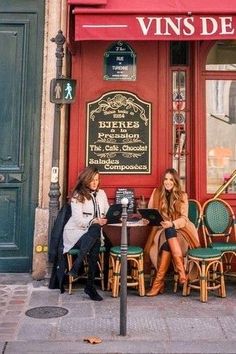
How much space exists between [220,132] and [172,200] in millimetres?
1464

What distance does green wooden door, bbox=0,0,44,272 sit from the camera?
671 centimetres

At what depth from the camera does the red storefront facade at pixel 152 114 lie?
6.75 m

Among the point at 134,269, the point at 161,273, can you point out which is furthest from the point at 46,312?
the point at 161,273

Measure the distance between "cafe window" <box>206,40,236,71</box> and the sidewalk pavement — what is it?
10.3 ft

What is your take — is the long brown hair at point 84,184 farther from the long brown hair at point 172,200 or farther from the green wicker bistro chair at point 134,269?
the long brown hair at point 172,200

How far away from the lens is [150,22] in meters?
5.62

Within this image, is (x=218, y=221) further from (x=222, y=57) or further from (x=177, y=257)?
(x=222, y=57)

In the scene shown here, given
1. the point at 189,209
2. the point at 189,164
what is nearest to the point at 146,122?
the point at 189,164

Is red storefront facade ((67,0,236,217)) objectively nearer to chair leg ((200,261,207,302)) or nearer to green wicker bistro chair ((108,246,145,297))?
green wicker bistro chair ((108,246,145,297))

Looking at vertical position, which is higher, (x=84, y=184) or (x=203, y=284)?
(x=84, y=184)

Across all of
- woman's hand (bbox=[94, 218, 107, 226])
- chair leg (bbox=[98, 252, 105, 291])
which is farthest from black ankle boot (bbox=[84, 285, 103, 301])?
woman's hand (bbox=[94, 218, 107, 226])

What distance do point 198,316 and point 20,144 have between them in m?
3.40

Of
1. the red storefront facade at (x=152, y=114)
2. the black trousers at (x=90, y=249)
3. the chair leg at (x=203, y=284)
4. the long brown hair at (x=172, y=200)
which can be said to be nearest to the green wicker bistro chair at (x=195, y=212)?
the red storefront facade at (x=152, y=114)

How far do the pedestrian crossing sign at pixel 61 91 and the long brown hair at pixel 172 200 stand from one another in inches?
64.8
